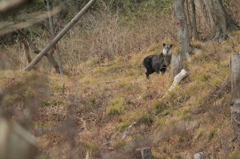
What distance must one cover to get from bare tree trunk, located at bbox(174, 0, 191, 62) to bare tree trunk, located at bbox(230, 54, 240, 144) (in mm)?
4916

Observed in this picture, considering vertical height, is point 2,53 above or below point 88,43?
below

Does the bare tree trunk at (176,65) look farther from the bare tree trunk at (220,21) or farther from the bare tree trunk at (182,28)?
the bare tree trunk at (220,21)

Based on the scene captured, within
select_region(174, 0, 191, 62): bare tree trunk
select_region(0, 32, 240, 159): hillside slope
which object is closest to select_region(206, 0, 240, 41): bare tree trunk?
select_region(0, 32, 240, 159): hillside slope

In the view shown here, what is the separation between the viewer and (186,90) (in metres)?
8.82

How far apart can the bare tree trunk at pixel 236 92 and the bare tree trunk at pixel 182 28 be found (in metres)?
4.92

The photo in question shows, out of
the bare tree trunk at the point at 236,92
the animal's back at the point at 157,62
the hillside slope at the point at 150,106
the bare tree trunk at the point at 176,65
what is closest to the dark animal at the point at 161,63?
the animal's back at the point at 157,62

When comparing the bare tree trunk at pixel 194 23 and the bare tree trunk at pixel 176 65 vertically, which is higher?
the bare tree trunk at pixel 194 23

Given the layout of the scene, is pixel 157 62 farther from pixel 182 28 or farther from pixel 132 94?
pixel 132 94

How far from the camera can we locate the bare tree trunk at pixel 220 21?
12.4 m

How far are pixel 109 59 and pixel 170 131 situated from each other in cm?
1320

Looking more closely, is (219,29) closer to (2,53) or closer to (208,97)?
(208,97)

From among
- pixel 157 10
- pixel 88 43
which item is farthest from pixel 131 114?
pixel 157 10

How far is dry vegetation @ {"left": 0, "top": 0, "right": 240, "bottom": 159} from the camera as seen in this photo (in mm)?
6340

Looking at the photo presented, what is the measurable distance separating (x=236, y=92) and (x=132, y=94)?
3765 mm
